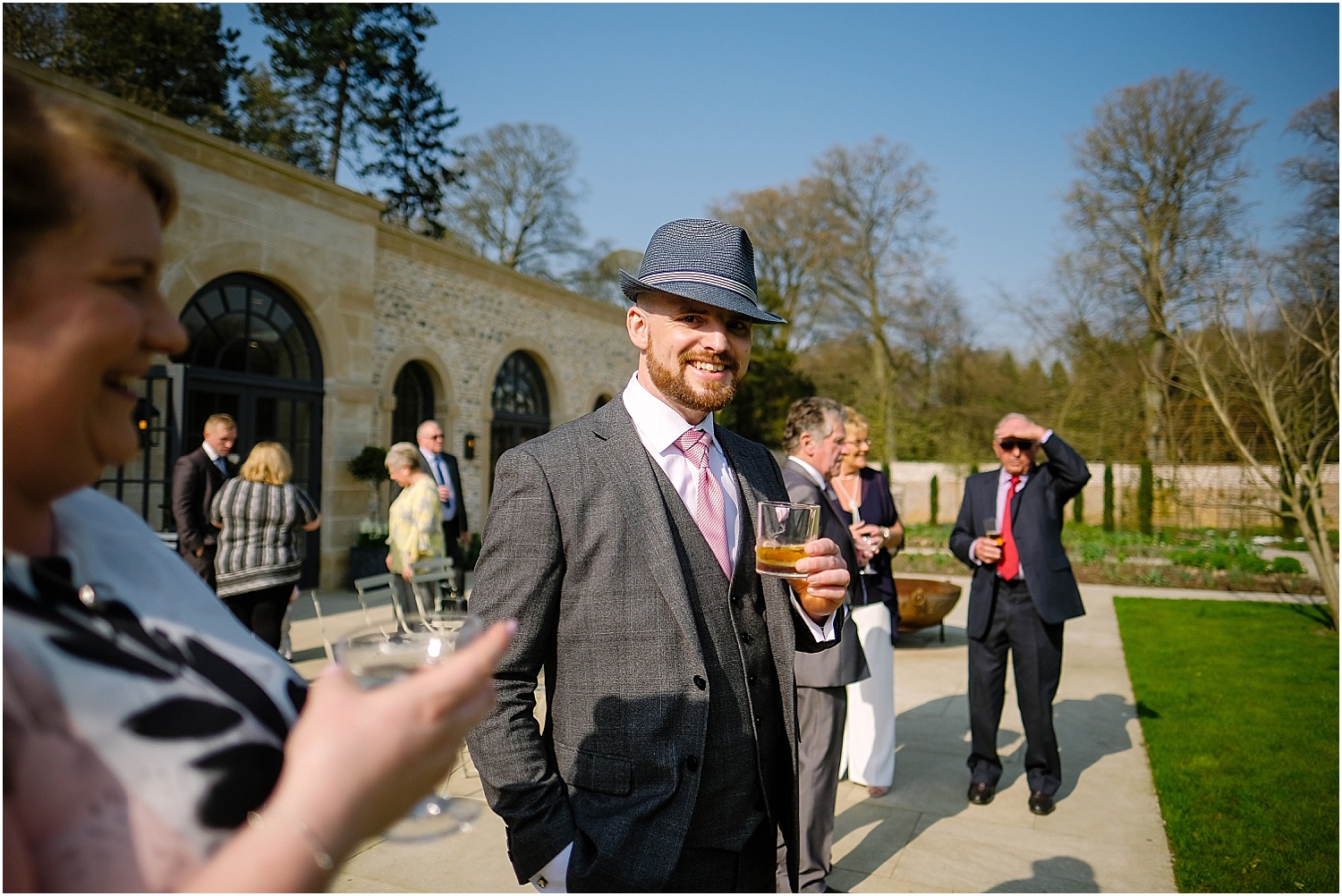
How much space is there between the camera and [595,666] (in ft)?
6.40

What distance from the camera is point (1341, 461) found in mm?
9594

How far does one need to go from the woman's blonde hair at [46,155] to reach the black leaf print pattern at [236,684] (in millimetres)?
384

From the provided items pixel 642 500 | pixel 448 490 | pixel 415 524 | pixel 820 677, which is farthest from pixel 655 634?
pixel 448 490

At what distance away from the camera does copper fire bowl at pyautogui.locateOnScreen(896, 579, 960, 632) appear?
8602mm

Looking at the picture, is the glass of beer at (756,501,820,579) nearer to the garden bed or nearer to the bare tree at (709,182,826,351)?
the garden bed

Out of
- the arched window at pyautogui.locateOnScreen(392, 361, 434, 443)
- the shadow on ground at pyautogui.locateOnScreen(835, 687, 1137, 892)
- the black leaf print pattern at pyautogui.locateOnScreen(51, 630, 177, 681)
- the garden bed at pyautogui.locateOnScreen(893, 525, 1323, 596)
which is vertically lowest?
the shadow on ground at pyautogui.locateOnScreen(835, 687, 1137, 892)

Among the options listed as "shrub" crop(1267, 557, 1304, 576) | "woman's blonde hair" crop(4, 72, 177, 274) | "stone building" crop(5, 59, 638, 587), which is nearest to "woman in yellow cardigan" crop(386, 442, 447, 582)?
"stone building" crop(5, 59, 638, 587)

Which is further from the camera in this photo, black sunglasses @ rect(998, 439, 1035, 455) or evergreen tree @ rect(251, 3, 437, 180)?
evergreen tree @ rect(251, 3, 437, 180)

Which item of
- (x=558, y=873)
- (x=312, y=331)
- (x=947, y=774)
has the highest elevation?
(x=312, y=331)

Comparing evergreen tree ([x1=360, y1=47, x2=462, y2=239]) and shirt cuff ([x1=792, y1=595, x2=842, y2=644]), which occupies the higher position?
evergreen tree ([x1=360, y1=47, x2=462, y2=239])

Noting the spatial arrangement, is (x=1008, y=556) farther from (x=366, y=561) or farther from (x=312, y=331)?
(x=312, y=331)

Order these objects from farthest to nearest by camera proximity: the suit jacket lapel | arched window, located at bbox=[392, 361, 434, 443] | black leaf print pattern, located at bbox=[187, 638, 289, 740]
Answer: arched window, located at bbox=[392, 361, 434, 443], the suit jacket lapel, black leaf print pattern, located at bbox=[187, 638, 289, 740]

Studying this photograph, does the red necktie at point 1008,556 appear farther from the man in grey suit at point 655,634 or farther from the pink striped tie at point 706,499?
the pink striped tie at point 706,499

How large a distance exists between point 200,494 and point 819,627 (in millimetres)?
6174
